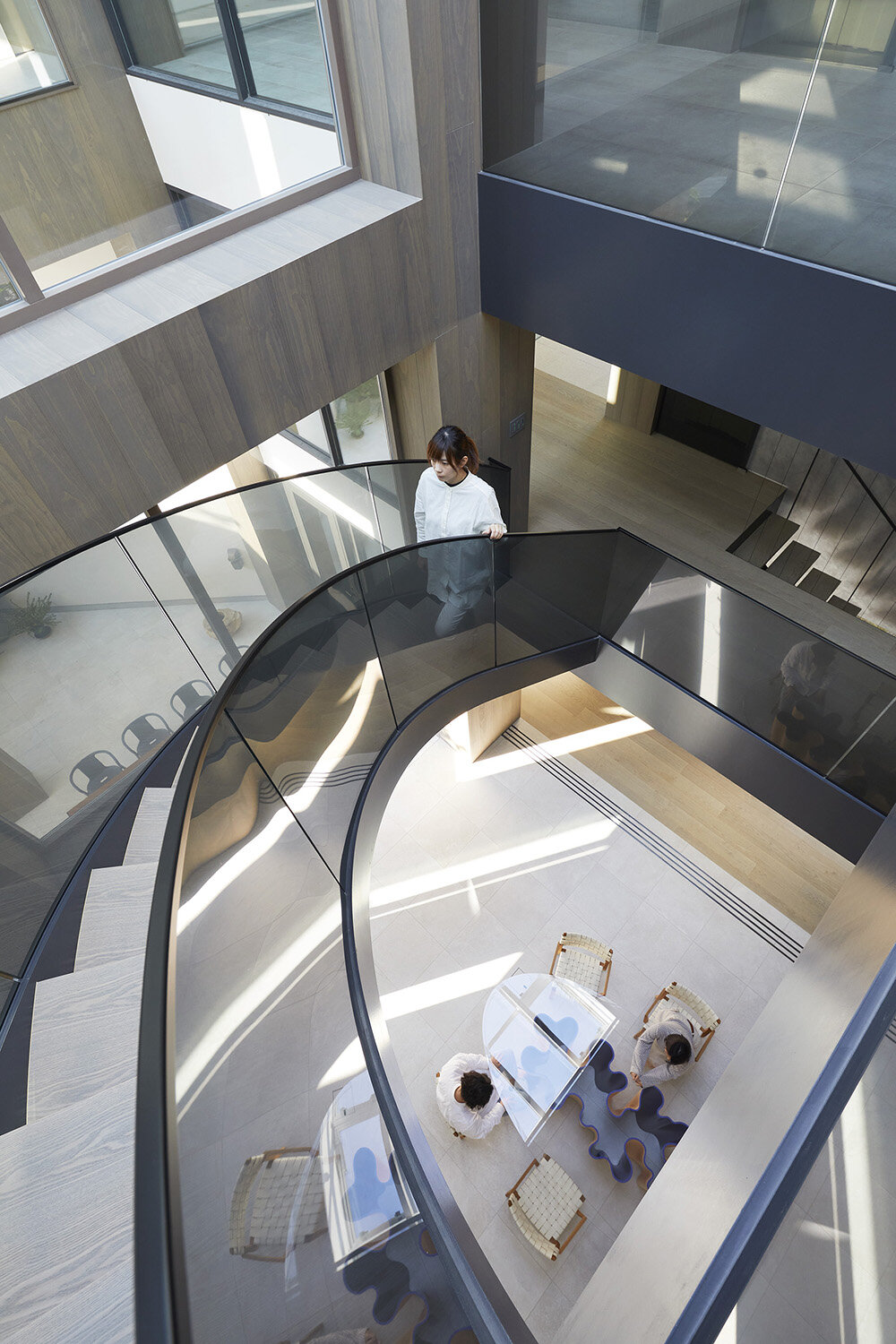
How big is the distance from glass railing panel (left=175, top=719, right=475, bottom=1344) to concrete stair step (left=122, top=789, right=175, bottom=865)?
22.8 inches

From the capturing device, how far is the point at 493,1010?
6.53m

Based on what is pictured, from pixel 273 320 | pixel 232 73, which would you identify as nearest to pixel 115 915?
pixel 273 320

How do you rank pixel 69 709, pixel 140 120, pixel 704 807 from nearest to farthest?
pixel 69 709 → pixel 140 120 → pixel 704 807

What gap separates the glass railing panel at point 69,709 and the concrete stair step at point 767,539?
6198 mm

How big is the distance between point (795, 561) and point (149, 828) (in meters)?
7.78

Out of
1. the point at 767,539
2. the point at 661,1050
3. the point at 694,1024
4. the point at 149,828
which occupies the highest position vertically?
the point at 149,828

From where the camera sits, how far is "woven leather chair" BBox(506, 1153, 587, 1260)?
5279 millimetres

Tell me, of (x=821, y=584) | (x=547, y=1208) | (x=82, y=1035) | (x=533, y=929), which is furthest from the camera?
(x=821, y=584)

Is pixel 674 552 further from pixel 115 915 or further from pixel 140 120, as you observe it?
pixel 115 915

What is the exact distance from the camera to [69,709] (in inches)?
136

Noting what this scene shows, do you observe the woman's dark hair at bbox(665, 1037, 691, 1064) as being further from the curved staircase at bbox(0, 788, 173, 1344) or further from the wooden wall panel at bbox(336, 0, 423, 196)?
the wooden wall panel at bbox(336, 0, 423, 196)

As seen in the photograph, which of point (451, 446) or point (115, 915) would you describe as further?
point (451, 446)

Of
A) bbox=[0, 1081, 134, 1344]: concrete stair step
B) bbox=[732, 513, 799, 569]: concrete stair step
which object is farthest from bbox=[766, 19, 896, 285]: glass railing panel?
bbox=[0, 1081, 134, 1344]: concrete stair step

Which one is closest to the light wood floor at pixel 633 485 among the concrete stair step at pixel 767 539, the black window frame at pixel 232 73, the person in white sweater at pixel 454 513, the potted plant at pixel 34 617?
the concrete stair step at pixel 767 539
